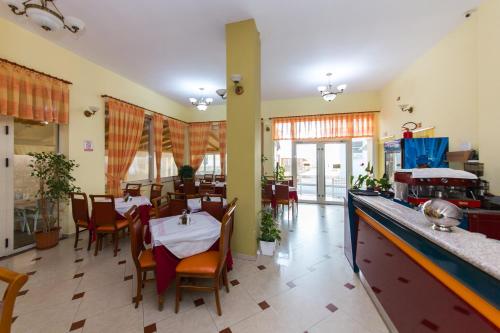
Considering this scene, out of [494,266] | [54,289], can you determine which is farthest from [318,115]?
[54,289]

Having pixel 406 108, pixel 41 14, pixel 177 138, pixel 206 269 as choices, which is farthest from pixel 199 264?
pixel 177 138

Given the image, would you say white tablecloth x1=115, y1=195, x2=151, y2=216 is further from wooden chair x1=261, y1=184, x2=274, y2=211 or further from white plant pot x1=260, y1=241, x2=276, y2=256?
wooden chair x1=261, y1=184, x2=274, y2=211

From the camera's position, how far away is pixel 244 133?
2986 millimetres

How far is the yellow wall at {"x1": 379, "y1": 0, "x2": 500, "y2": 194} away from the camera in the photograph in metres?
2.55

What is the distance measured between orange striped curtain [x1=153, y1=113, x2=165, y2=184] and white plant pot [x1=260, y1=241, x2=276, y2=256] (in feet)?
13.7

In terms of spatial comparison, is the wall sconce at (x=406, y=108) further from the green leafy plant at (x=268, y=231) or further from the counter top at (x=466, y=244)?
the counter top at (x=466, y=244)

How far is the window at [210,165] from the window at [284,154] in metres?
2.09

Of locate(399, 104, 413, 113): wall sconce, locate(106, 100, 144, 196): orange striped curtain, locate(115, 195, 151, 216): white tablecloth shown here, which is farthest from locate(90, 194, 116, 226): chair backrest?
locate(399, 104, 413, 113): wall sconce

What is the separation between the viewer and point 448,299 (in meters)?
1.04

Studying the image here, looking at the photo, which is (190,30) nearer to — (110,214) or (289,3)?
(289,3)

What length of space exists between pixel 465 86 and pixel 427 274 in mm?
3402

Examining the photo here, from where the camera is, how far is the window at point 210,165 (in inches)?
293

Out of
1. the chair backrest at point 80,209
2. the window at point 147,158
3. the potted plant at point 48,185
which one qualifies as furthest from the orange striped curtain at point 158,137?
the chair backrest at point 80,209

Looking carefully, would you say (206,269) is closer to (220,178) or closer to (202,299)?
(202,299)
